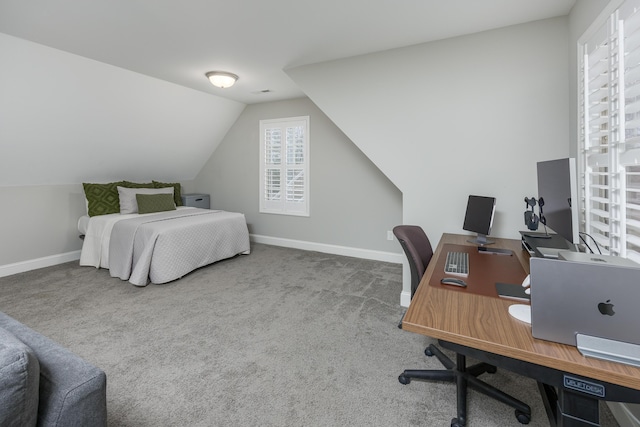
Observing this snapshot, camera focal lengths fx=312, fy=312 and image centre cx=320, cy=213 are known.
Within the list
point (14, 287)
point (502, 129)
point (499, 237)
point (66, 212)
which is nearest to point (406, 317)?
point (499, 237)

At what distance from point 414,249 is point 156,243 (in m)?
2.93

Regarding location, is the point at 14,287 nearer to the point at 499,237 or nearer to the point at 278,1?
the point at 278,1

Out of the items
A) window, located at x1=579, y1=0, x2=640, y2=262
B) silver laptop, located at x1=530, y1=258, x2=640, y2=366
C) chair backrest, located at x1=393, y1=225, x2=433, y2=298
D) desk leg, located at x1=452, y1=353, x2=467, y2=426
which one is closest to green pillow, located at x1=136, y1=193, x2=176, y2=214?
chair backrest, located at x1=393, y1=225, x2=433, y2=298

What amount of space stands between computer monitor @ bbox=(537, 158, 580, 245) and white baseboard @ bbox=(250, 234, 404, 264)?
2.43m

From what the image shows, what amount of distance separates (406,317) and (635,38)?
1584 mm

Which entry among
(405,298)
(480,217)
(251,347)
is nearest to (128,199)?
(251,347)

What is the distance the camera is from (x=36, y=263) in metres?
4.11

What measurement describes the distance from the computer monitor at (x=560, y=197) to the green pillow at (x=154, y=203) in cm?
474

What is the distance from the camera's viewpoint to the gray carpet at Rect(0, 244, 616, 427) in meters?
1.71

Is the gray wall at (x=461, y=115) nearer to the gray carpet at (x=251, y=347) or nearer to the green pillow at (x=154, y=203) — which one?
the gray carpet at (x=251, y=347)

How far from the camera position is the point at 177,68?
11.8ft

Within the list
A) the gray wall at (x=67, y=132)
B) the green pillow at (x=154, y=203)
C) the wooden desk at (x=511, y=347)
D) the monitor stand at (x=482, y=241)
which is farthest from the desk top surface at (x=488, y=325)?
the green pillow at (x=154, y=203)

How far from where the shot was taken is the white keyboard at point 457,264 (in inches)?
68.3

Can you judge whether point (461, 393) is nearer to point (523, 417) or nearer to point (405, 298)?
point (523, 417)
